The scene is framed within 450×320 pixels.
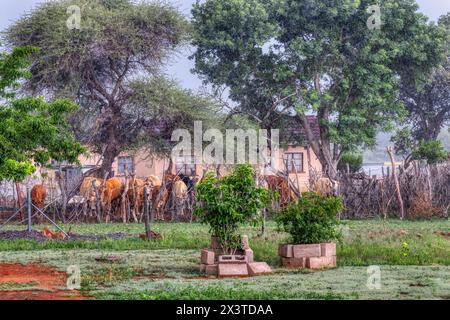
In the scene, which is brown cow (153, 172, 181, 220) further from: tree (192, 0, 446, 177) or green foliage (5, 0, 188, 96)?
tree (192, 0, 446, 177)

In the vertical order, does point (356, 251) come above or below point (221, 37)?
below

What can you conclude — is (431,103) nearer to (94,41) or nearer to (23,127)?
(94,41)

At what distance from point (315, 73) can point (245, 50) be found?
290 centimetres

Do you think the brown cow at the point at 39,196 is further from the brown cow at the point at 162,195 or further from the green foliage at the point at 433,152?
the green foliage at the point at 433,152

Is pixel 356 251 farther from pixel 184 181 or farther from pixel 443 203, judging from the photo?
pixel 184 181

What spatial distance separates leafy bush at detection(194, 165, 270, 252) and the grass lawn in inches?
30.0

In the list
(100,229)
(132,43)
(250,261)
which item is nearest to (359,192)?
(100,229)

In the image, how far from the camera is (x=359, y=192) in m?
24.2

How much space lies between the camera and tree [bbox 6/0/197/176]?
28.6 m

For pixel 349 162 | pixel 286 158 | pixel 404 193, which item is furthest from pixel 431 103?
pixel 404 193

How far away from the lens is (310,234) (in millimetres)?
12805

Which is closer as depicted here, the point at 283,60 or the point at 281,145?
the point at 283,60

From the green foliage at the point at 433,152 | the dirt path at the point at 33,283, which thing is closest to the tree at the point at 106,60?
the green foliage at the point at 433,152

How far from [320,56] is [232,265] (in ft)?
66.3
